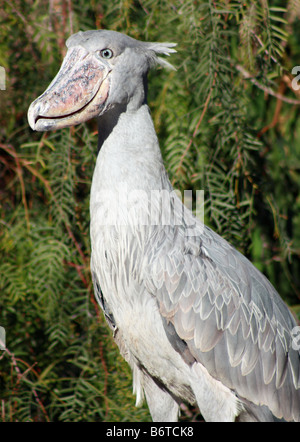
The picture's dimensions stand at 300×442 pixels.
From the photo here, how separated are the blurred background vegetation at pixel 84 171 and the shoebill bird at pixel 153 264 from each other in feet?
1.59

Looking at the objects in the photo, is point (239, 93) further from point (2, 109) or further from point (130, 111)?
point (2, 109)

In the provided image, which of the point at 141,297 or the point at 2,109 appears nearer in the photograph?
the point at 141,297

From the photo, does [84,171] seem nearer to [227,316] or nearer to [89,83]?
[89,83]

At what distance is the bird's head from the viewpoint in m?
1.54

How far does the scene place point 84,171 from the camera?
2.38m

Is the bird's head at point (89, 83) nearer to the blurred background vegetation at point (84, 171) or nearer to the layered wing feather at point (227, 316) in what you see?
the layered wing feather at point (227, 316)

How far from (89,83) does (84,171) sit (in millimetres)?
836

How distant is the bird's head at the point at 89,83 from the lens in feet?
5.07

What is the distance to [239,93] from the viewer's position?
222 cm

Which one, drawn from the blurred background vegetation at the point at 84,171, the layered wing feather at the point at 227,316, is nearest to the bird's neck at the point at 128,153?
the layered wing feather at the point at 227,316

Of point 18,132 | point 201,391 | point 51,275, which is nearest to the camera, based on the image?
point 201,391

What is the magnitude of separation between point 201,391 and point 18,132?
1.48 m
